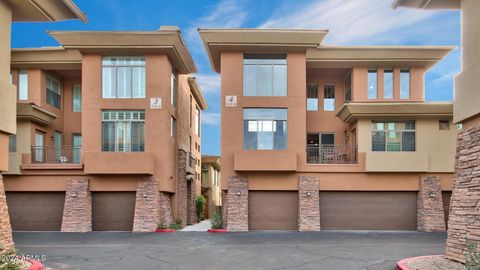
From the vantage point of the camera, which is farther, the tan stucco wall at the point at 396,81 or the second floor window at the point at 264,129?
the tan stucco wall at the point at 396,81

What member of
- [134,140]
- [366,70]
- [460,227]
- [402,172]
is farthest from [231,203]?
[460,227]

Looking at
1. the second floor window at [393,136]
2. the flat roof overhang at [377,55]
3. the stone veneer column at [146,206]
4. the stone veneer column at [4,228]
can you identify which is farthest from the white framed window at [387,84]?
the stone veneer column at [4,228]

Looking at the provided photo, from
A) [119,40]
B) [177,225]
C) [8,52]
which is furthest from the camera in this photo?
[177,225]

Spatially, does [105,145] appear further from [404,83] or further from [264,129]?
[404,83]

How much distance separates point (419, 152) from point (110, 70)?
1662cm

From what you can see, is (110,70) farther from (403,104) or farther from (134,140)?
(403,104)

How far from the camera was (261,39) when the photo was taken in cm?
2089

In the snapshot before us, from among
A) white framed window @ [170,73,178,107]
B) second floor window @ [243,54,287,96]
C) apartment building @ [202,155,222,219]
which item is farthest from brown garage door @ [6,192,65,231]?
apartment building @ [202,155,222,219]

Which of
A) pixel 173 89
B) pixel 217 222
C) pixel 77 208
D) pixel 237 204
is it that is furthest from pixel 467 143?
pixel 77 208

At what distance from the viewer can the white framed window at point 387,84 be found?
23.4m

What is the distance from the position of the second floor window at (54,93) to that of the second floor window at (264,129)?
11.7 metres

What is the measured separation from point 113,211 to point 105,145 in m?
3.49

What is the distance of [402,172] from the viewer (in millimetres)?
21594

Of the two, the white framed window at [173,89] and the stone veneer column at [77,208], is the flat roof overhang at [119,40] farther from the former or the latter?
the stone veneer column at [77,208]
